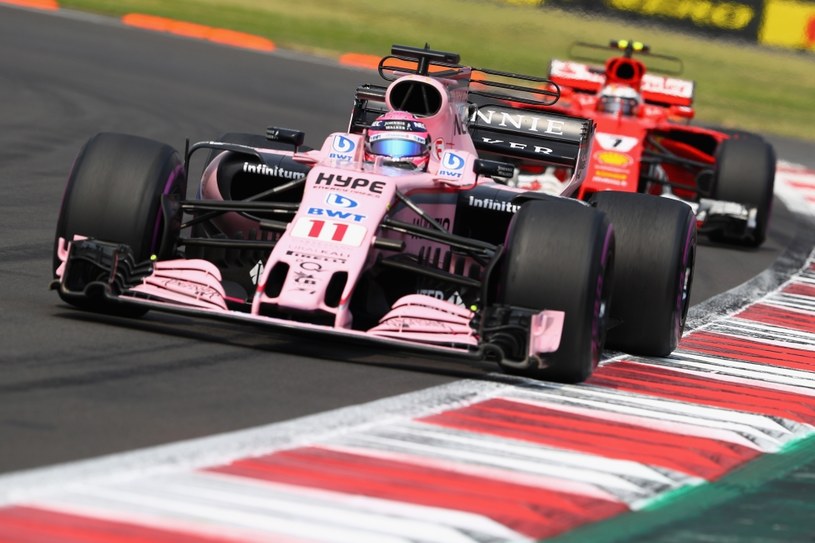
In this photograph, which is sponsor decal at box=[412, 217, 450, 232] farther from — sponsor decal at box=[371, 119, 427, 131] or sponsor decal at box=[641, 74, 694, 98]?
sponsor decal at box=[641, 74, 694, 98]

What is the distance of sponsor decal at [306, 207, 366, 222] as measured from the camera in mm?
8617

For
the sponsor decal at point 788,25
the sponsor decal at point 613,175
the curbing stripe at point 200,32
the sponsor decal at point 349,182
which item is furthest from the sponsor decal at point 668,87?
the sponsor decal at point 788,25

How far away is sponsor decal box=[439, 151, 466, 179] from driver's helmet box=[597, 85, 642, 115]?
8.54 meters

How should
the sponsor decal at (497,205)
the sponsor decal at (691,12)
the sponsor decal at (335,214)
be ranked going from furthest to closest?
the sponsor decal at (691,12) → the sponsor decal at (497,205) → the sponsor decal at (335,214)

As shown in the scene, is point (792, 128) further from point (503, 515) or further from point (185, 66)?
point (503, 515)

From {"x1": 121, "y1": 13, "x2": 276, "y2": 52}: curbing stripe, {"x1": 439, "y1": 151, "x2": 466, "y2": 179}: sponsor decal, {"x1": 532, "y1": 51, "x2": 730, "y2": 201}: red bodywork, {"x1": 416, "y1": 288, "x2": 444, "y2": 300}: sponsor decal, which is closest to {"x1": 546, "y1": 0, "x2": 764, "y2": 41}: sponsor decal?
{"x1": 121, "y1": 13, "x2": 276, "y2": 52}: curbing stripe

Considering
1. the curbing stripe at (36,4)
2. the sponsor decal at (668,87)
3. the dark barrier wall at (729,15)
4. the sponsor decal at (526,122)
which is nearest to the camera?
the sponsor decal at (526,122)

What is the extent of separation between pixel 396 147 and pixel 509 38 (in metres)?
25.6

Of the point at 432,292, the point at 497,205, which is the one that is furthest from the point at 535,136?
the point at 432,292

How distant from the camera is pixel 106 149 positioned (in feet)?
29.4

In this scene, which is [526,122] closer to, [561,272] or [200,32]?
[561,272]

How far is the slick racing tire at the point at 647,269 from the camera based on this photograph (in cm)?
962

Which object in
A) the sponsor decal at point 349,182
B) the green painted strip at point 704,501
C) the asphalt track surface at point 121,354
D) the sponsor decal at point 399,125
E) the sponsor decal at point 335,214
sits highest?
the sponsor decal at point 399,125

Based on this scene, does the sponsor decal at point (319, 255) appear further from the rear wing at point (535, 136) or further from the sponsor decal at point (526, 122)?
the sponsor decal at point (526, 122)
